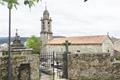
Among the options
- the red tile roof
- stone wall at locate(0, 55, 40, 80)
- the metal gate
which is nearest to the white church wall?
the red tile roof

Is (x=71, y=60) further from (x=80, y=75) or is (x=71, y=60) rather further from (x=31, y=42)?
(x=31, y=42)

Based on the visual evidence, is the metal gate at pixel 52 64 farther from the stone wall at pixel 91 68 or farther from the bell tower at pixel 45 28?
the bell tower at pixel 45 28

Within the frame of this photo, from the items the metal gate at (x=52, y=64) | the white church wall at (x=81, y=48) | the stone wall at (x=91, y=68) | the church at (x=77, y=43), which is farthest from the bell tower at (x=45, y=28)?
the stone wall at (x=91, y=68)

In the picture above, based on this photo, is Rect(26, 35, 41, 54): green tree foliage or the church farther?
Rect(26, 35, 41, 54): green tree foliage

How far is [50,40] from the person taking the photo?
74.1m

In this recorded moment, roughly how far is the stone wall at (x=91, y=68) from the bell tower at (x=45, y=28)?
5016 centimetres

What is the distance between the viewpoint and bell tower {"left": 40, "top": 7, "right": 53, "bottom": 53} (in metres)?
69.8

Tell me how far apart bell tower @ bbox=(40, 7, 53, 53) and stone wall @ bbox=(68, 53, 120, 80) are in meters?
50.2

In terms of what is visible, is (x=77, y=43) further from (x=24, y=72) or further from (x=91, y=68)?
(x=24, y=72)

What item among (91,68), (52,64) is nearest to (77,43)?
(52,64)

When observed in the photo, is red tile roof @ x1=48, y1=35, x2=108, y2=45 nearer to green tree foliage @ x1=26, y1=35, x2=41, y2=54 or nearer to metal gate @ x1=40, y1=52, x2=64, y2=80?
green tree foliage @ x1=26, y1=35, x2=41, y2=54

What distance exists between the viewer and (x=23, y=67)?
17.4 metres

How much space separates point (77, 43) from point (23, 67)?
50198mm

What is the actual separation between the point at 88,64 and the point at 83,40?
47882mm
